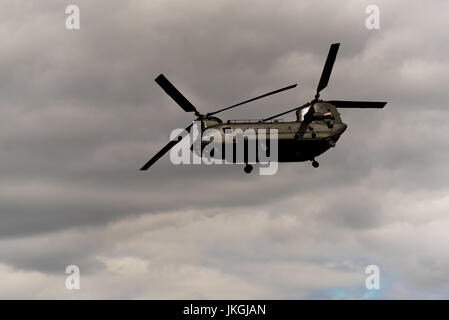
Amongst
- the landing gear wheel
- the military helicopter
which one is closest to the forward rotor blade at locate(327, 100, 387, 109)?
the military helicopter

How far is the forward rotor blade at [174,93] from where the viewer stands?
51.9 m

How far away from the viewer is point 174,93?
176 ft

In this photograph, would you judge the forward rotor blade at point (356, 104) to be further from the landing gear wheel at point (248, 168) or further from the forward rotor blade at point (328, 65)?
the landing gear wheel at point (248, 168)

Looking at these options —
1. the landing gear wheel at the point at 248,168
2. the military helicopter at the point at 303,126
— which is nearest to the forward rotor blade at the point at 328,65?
the military helicopter at the point at 303,126

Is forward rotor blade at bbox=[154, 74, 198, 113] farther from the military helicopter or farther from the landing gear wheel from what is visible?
the landing gear wheel

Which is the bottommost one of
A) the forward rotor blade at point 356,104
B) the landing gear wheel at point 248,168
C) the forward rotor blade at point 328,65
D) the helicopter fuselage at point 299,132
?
the landing gear wheel at point 248,168

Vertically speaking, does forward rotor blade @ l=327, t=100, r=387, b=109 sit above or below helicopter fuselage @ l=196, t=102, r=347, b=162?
above

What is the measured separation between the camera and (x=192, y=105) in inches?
2212

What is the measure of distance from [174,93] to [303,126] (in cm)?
1150

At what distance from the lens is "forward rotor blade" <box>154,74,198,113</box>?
51875 millimetres
